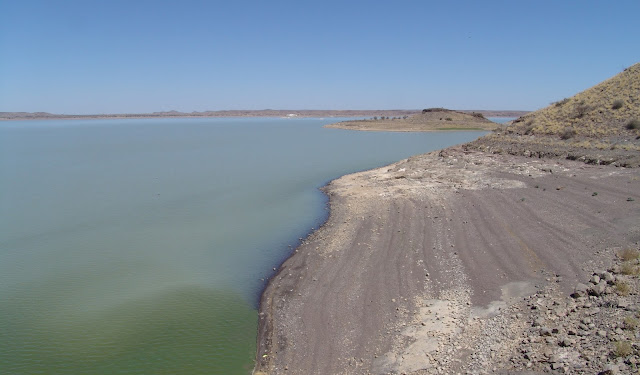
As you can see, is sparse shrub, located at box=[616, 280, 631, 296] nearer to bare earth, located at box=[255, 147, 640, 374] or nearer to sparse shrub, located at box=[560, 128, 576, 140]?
bare earth, located at box=[255, 147, 640, 374]

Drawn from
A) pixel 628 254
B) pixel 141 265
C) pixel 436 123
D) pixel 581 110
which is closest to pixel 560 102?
pixel 581 110

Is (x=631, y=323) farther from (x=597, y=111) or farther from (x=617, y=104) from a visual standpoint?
(x=597, y=111)

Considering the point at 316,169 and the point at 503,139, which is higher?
the point at 503,139

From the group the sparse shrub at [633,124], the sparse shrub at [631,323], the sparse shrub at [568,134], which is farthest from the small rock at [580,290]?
the sparse shrub at [568,134]

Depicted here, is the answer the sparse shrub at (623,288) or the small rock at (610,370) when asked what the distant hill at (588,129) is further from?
the small rock at (610,370)

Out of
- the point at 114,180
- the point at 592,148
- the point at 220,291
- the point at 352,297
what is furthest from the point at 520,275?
the point at 114,180

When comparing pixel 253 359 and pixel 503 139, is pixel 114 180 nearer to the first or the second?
pixel 253 359

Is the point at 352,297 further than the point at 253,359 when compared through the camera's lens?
Yes
